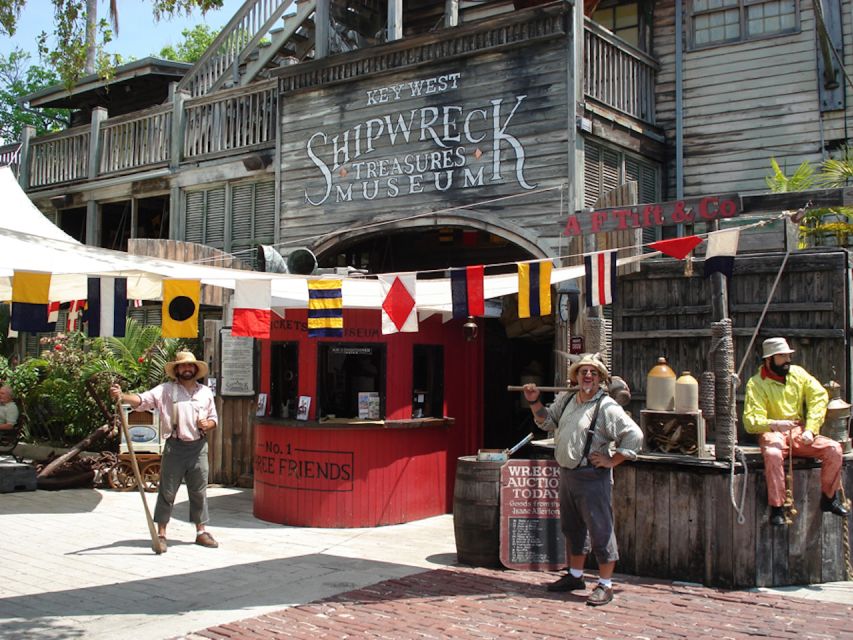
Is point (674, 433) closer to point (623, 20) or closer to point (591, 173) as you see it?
point (591, 173)

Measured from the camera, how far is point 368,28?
599 inches

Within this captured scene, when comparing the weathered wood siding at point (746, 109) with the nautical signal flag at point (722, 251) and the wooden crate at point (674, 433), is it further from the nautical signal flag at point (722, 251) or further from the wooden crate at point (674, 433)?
the wooden crate at point (674, 433)

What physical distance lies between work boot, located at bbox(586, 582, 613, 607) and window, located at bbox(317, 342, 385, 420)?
3841 mm

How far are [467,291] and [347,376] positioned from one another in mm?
2644

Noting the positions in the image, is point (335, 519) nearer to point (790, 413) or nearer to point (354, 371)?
point (354, 371)

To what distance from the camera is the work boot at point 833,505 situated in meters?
7.20

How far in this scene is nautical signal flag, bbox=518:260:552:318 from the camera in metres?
7.88

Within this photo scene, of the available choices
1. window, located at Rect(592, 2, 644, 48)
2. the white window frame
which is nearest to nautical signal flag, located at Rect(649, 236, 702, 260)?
the white window frame

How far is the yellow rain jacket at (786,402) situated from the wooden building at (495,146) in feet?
4.57

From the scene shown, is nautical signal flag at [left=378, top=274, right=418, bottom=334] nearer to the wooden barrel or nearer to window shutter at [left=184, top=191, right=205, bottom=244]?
the wooden barrel

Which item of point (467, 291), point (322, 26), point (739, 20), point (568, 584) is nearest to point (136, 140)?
point (322, 26)

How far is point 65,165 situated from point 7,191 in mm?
5422

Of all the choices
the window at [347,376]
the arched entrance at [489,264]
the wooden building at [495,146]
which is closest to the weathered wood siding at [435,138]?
the wooden building at [495,146]

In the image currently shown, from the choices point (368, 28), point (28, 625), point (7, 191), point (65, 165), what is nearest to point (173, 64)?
point (65, 165)
